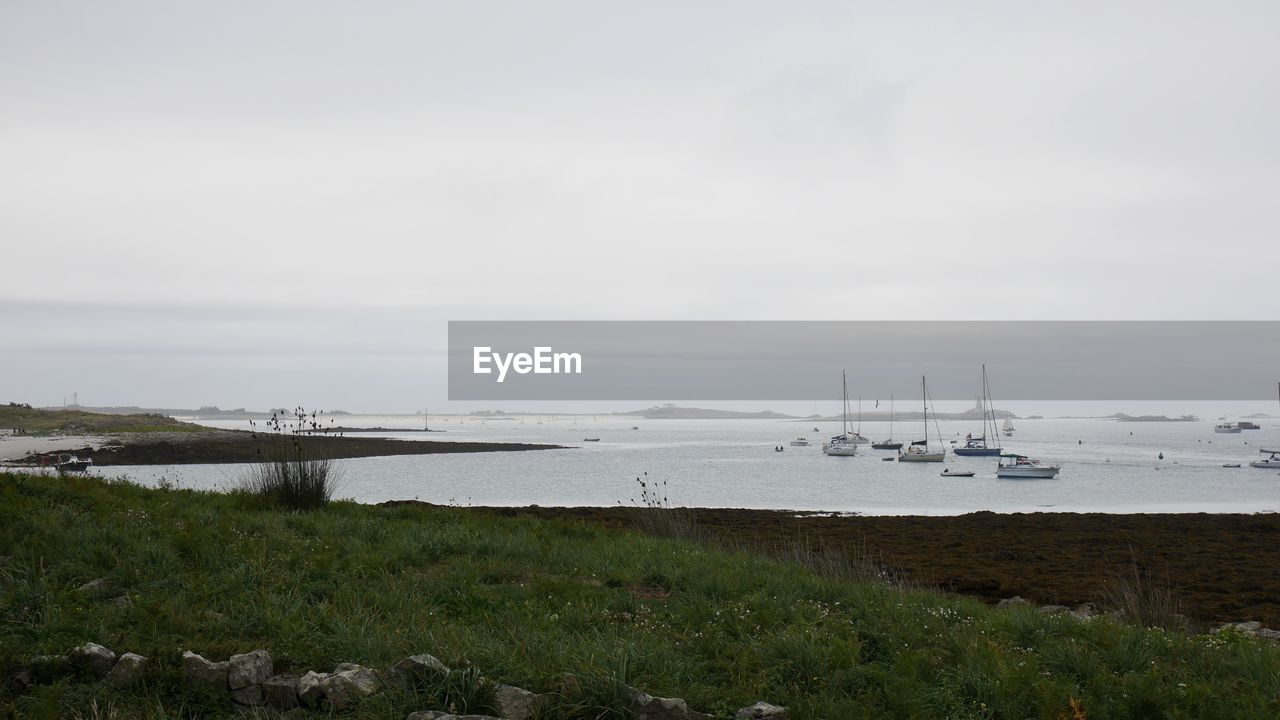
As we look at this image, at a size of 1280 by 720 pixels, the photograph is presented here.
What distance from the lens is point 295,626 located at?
21.9 ft

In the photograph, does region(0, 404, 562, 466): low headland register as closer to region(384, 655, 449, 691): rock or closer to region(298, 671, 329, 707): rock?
region(298, 671, 329, 707): rock

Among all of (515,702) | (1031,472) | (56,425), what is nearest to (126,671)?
(515,702)

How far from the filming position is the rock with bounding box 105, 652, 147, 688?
5688mm

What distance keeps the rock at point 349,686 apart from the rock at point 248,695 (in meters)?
0.49

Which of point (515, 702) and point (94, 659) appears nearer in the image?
point (515, 702)

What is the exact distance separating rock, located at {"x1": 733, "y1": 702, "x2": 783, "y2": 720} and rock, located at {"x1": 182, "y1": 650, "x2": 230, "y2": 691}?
344 centimetres

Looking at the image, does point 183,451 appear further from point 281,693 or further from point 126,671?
point 281,693

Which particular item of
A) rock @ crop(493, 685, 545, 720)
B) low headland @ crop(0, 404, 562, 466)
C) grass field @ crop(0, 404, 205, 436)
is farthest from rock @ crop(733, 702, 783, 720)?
grass field @ crop(0, 404, 205, 436)

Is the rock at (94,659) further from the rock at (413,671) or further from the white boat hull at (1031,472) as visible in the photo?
the white boat hull at (1031,472)

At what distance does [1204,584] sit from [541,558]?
1081 cm

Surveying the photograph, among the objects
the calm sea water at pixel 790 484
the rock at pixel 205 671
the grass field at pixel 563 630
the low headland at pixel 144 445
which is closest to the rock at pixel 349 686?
the grass field at pixel 563 630

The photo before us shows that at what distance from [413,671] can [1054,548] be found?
1705cm

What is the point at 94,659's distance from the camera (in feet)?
19.2

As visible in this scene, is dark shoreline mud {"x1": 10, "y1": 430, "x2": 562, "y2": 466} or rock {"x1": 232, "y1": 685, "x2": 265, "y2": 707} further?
dark shoreline mud {"x1": 10, "y1": 430, "x2": 562, "y2": 466}
